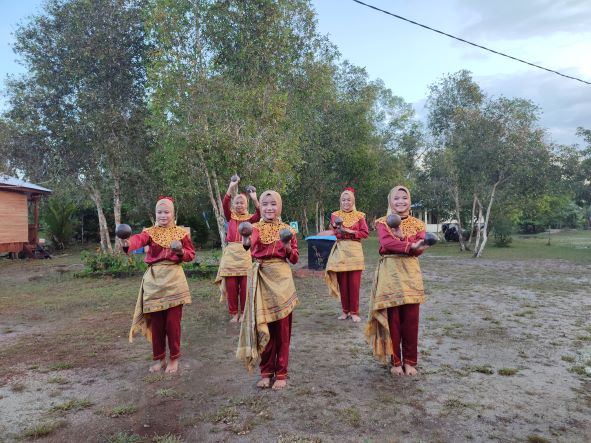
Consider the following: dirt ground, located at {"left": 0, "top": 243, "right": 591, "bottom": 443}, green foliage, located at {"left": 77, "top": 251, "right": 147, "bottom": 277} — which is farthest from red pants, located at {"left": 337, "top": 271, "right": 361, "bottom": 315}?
green foliage, located at {"left": 77, "top": 251, "right": 147, "bottom": 277}

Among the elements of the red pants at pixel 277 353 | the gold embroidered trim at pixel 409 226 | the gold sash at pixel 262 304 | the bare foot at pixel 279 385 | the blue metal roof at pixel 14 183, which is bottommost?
the bare foot at pixel 279 385

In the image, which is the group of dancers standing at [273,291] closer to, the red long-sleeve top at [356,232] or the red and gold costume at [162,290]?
the red and gold costume at [162,290]

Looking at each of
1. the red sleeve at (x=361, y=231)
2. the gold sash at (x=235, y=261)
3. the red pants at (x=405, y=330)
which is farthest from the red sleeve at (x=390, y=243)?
the gold sash at (x=235, y=261)

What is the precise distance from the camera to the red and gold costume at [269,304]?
162 inches

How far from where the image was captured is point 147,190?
60.2ft

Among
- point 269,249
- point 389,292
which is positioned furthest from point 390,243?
point 269,249

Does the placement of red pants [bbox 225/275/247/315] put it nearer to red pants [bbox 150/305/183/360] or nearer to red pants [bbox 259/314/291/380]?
red pants [bbox 150/305/183/360]

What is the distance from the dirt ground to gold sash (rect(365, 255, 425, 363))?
35 cm

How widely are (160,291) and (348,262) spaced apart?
309 centimetres

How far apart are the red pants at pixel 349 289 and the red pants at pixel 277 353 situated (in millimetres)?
2740

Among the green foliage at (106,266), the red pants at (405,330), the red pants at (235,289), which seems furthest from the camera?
the green foliage at (106,266)

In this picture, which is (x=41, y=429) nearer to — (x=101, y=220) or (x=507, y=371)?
(x=507, y=371)

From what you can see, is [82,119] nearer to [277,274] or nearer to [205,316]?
[205,316]

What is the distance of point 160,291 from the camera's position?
452 centimetres
